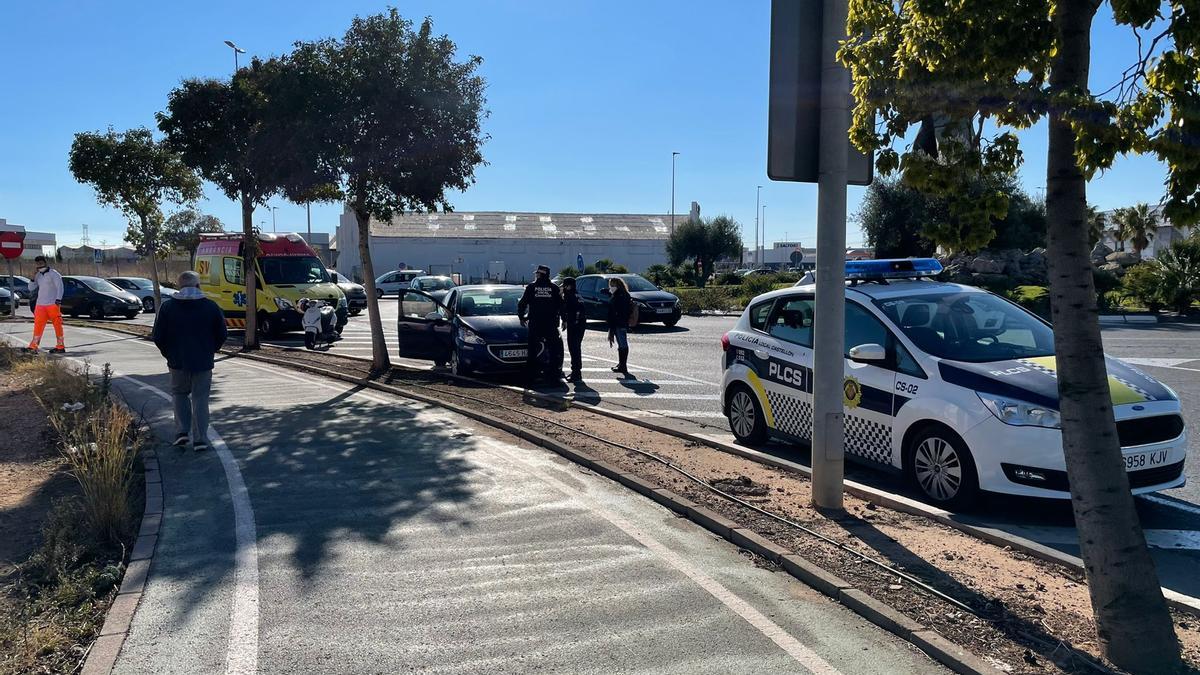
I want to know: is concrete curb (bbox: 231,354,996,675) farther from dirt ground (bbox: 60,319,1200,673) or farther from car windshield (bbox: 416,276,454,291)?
car windshield (bbox: 416,276,454,291)

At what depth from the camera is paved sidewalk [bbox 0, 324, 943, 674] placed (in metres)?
4.25

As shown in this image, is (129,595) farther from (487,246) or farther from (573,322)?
(487,246)

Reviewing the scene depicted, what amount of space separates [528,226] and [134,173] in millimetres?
52300

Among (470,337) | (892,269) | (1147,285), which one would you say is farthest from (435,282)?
(892,269)

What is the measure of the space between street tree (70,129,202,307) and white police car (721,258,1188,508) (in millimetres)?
18780

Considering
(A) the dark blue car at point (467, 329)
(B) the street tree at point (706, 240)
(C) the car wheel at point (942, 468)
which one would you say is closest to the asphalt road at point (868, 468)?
(C) the car wheel at point (942, 468)

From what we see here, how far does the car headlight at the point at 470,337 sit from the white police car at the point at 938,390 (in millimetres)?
5625

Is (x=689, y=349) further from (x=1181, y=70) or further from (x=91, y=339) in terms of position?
(x=1181, y=70)

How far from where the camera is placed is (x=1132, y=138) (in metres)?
3.59

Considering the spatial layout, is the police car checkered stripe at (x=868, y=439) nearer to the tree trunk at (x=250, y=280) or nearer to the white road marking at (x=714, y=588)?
the white road marking at (x=714, y=588)

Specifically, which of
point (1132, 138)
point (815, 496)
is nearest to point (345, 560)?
point (815, 496)

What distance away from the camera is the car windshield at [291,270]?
23734 millimetres

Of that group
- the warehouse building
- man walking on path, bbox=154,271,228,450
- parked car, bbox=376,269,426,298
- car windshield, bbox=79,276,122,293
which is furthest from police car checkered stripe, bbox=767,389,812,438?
the warehouse building

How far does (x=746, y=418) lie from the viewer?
29.8 feet
